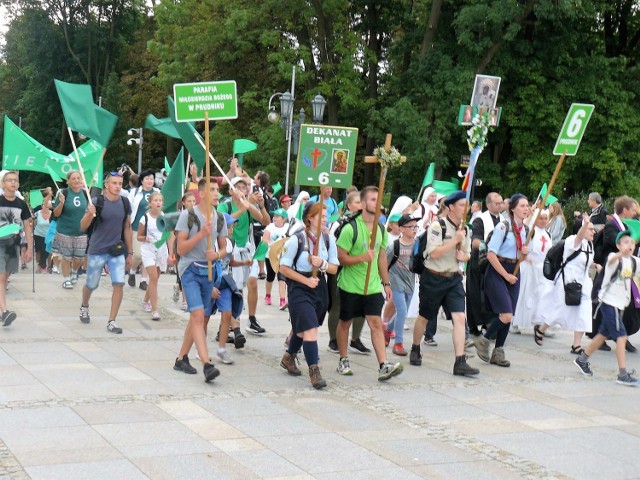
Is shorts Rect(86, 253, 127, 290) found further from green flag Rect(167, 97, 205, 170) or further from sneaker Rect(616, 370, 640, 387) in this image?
sneaker Rect(616, 370, 640, 387)

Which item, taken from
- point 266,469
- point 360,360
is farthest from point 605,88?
point 266,469

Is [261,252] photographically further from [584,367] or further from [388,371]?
[584,367]

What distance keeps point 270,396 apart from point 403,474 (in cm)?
230

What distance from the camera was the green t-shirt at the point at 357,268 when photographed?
897 cm

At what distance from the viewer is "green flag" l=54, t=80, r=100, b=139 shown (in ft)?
39.7

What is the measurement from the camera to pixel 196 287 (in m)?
8.75

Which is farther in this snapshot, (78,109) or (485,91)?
(78,109)

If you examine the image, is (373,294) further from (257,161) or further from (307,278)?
(257,161)

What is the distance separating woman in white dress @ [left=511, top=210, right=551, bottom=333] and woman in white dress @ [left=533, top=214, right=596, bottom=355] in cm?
20

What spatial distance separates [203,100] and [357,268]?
2129mm

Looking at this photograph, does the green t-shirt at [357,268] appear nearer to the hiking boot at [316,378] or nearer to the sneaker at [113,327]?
the hiking boot at [316,378]

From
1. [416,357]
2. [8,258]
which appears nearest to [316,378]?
[416,357]

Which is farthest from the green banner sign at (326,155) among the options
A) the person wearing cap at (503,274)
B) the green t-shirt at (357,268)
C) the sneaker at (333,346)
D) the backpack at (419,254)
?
the sneaker at (333,346)

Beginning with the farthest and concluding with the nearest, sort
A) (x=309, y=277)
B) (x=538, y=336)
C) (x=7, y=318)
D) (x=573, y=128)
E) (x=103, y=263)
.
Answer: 1. (x=538, y=336)
2. (x=103, y=263)
3. (x=7, y=318)
4. (x=573, y=128)
5. (x=309, y=277)
